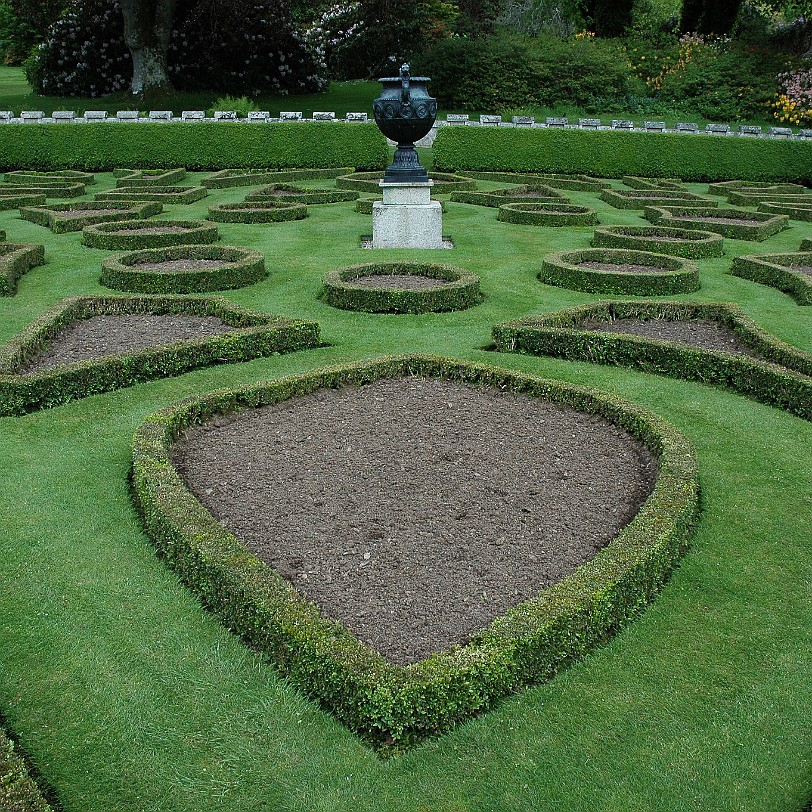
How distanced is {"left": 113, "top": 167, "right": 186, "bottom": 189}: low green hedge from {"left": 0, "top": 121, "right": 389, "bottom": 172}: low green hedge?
3.36ft

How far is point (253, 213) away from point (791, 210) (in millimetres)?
13743

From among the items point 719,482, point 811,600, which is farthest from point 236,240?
point 811,600

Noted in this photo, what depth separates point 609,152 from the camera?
27922 millimetres

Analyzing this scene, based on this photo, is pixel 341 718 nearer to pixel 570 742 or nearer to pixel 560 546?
pixel 570 742

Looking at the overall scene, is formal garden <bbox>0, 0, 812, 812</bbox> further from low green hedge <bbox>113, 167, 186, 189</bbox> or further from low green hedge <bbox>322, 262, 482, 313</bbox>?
low green hedge <bbox>113, 167, 186, 189</bbox>

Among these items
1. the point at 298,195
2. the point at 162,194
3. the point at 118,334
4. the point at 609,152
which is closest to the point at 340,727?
the point at 118,334

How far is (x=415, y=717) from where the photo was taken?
4172mm

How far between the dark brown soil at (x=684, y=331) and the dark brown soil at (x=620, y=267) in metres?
2.93

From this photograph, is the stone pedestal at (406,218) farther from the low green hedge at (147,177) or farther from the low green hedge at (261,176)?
the low green hedge at (261,176)

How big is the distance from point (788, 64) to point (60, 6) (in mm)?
34113

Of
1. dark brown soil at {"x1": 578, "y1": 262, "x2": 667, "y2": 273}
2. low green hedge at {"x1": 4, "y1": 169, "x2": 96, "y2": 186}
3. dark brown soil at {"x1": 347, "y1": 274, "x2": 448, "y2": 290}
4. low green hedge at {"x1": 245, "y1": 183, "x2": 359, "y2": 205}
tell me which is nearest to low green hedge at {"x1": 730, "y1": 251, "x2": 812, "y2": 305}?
dark brown soil at {"x1": 578, "y1": 262, "x2": 667, "y2": 273}

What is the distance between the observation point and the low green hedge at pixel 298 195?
21016 mm

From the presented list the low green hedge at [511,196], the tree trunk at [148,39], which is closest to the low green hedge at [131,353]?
the low green hedge at [511,196]

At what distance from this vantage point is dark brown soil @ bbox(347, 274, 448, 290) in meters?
12.8
